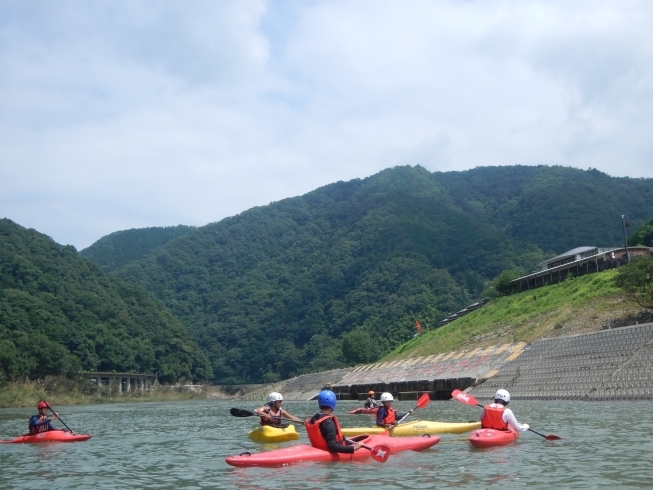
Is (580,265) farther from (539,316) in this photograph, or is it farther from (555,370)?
(555,370)

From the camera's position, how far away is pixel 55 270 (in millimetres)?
107625

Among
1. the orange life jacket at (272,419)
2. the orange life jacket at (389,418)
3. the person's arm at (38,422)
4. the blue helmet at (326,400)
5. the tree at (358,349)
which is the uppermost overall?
the tree at (358,349)

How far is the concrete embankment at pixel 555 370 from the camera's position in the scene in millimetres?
28312

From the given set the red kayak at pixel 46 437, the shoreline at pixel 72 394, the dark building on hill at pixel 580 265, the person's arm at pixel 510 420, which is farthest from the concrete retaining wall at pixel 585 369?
the shoreline at pixel 72 394

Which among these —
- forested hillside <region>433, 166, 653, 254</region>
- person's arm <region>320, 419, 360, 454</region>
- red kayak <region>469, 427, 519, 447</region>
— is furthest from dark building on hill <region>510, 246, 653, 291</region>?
forested hillside <region>433, 166, 653, 254</region>

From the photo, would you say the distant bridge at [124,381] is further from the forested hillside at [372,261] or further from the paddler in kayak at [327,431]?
the paddler in kayak at [327,431]

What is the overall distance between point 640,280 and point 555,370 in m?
7.94

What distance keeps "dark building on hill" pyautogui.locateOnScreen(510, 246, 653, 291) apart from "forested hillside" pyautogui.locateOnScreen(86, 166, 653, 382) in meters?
36.9

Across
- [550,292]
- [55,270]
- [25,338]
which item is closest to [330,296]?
[55,270]

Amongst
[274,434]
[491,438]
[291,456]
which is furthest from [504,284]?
[291,456]

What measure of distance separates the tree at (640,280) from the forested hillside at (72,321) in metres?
57.5

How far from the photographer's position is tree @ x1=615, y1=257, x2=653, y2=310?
3731 cm

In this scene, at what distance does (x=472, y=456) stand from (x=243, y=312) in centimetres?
15331

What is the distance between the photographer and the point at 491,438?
49.3ft
